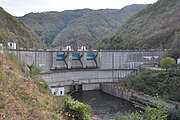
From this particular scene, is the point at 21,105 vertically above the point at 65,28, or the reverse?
the point at 65,28

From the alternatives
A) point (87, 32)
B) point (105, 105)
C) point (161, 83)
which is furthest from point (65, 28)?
point (105, 105)

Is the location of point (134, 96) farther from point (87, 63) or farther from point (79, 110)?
point (79, 110)

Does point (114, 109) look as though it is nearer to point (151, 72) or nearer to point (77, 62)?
point (151, 72)

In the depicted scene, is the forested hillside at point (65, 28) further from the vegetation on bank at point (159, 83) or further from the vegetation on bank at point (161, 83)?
the vegetation on bank at point (159, 83)

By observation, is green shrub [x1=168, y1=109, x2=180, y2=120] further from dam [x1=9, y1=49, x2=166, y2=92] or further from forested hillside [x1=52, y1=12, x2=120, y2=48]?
forested hillside [x1=52, y1=12, x2=120, y2=48]

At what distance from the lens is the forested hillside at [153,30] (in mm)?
67188

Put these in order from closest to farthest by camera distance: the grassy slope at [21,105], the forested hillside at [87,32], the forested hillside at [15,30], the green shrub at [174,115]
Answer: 1. the grassy slope at [21,105]
2. the green shrub at [174,115]
3. the forested hillside at [15,30]
4. the forested hillside at [87,32]

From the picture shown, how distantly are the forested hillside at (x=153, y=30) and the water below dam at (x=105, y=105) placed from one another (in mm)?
22181

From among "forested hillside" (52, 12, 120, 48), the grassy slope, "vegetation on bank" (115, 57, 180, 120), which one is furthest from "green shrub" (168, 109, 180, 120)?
"forested hillside" (52, 12, 120, 48)

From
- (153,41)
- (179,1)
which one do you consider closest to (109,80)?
(153,41)

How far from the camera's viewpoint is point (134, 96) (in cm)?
4034

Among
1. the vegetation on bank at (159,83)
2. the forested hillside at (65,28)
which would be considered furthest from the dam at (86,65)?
the forested hillside at (65,28)

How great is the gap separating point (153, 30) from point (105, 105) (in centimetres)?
4488

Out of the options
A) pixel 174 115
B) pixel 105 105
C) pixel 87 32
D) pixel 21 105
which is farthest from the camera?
pixel 87 32
